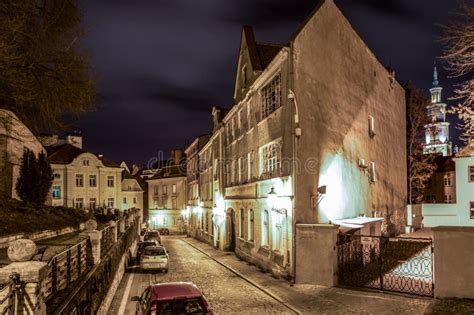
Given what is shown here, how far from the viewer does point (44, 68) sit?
11516 millimetres

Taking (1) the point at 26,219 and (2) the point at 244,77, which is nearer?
(1) the point at 26,219

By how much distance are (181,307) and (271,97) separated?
14878mm

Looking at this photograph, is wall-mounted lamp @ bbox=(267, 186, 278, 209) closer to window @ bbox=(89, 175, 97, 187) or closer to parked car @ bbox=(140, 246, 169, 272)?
parked car @ bbox=(140, 246, 169, 272)

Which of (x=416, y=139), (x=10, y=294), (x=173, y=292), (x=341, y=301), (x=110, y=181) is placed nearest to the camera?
(x=10, y=294)

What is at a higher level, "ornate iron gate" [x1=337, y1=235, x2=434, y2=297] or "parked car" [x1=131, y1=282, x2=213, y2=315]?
"parked car" [x1=131, y1=282, x2=213, y2=315]

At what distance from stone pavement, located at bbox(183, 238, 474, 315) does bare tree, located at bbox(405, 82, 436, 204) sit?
30.8 metres

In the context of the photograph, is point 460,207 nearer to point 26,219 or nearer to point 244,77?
point 244,77

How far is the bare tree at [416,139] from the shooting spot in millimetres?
44031

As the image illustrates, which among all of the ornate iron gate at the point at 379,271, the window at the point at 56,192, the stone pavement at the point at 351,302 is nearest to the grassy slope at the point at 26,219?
the stone pavement at the point at 351,302

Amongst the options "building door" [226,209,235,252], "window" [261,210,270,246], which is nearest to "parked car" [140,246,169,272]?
"window" [261,210,270,246]

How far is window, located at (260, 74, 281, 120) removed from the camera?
2151 centimetres

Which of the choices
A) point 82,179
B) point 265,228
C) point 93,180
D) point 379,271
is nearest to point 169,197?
point 93,180

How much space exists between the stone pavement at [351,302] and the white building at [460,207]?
98.0ft

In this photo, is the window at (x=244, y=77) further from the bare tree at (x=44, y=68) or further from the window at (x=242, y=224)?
the bare tree at (x=44, y=68)
